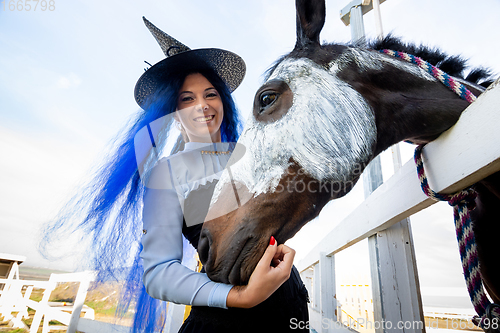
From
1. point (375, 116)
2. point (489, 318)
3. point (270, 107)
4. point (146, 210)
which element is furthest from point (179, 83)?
point (489, 318)

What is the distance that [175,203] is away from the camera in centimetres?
85

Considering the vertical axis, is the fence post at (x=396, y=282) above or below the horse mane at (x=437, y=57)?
below

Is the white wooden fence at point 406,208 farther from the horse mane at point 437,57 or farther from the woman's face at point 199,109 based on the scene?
the woman's face at point 199,109

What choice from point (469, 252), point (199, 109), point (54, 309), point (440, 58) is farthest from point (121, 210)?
point (54, 309)

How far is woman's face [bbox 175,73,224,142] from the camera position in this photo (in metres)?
1.12

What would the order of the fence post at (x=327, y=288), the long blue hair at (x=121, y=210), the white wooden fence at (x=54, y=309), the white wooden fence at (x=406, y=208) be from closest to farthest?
the white wooden fence at (x=406, y=208) < the long blue hair at (x=121, y=210) < the fence post at (x=327, y=288) < the white wooden fence at (x=54, y=309)

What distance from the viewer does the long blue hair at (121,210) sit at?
102cm

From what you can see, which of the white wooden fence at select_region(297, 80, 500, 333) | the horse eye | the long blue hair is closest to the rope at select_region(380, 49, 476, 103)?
the white wooden fence at select_region(297, 80, 500, 333)

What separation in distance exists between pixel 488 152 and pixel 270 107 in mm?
610

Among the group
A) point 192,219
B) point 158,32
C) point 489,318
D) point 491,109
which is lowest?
point 489,318

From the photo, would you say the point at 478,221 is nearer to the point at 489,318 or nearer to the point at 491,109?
the point at 489,318

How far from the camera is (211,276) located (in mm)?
650

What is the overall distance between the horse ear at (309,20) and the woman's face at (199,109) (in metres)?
0.48

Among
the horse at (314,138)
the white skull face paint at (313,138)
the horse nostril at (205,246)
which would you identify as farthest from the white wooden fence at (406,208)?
the horse nostril at (205,246)
